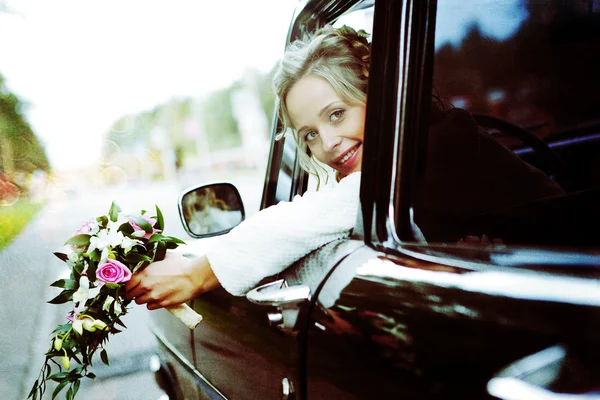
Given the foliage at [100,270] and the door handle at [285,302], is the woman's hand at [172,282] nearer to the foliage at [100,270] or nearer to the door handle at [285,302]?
the foliage at [100,270]

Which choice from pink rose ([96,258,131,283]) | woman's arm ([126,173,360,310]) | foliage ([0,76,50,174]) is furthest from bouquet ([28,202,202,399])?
foliage ([0,76,50,174])

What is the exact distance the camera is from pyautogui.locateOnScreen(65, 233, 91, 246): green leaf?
1.60 metres

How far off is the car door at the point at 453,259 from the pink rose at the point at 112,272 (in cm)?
65

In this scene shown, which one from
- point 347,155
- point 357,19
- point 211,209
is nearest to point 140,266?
point 347,155

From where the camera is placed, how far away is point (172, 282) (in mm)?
1528

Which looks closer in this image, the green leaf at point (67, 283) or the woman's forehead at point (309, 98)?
the green leaf at point (67, 283)

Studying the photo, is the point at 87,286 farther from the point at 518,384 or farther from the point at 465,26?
the point at 465,26

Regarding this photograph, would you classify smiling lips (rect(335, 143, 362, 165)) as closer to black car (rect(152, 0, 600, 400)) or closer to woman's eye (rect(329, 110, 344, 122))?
woman's eye (rect(329, 110, 344, 122))

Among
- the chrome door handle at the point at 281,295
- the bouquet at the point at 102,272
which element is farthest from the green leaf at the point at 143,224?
the chrome door handle at the point at 281,295

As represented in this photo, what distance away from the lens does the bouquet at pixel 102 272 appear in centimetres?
153

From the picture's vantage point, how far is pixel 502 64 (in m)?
1.92

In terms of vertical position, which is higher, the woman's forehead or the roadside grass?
the woman's forehead

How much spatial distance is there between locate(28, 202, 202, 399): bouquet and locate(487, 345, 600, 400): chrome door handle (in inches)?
42.3

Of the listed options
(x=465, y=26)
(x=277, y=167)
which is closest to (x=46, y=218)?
(x=277, y=167)
